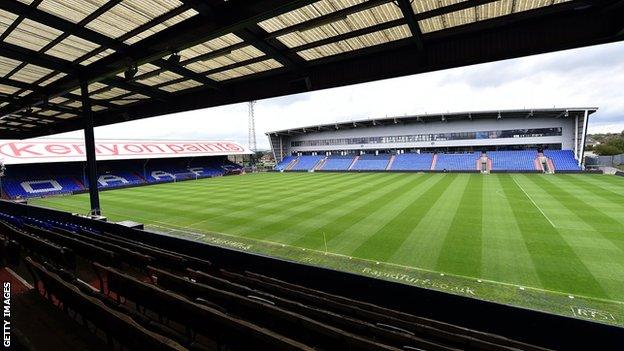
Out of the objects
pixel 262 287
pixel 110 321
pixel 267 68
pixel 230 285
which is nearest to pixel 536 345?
pixel 262 287

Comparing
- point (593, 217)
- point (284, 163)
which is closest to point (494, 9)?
point (593, 217)

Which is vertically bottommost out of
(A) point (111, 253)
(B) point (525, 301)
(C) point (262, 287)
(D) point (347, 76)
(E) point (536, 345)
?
(B) point (525, 301)

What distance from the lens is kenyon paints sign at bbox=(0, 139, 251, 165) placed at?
29653 millimetres

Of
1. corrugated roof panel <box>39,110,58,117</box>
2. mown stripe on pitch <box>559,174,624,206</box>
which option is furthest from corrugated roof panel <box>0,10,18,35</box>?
mown stripe on pitch <box>559,174,624,206</box>

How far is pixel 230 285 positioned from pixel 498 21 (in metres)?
6.20

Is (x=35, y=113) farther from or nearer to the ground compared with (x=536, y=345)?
farther from the ground

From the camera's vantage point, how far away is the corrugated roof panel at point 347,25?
17.3 feet

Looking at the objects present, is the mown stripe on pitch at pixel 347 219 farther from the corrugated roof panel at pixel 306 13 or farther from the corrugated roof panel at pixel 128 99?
the corrugated roof panel at pixel 306 13

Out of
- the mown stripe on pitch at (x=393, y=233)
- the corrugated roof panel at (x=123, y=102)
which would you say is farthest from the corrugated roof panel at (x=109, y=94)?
the mown stripe on pitch at (x=393, y=233)

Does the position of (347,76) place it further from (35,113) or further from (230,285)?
(35,113)

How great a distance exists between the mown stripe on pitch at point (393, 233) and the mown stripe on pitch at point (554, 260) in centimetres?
428

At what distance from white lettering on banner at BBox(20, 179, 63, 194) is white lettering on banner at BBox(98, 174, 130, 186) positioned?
3.98 metres

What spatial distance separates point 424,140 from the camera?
49375 millimetres

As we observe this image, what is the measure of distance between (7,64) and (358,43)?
28.7ft
